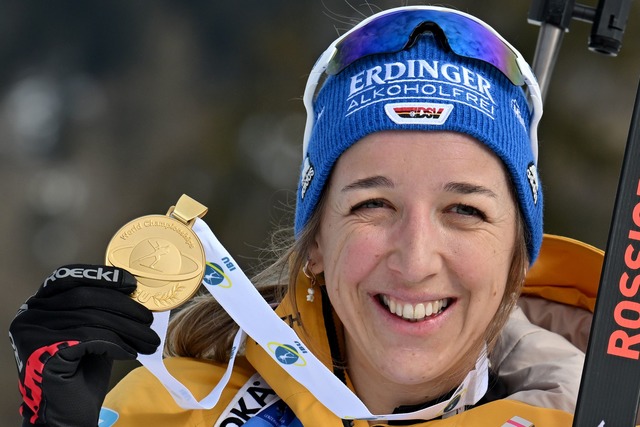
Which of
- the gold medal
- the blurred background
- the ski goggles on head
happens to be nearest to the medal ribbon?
the gold medal

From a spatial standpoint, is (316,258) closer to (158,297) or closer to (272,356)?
(272,356)

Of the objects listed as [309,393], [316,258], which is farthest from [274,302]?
[309,393]

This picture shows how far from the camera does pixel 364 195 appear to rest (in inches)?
105

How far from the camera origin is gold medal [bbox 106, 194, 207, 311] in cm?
252

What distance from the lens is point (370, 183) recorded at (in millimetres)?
2664

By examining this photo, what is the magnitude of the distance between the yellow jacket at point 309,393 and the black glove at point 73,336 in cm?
43

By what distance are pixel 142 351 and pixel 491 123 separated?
99cm

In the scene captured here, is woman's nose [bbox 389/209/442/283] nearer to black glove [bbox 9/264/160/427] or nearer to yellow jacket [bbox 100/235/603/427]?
yellow jacket [bbox 100/235/603/427]

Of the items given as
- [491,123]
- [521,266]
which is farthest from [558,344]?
[491,123]

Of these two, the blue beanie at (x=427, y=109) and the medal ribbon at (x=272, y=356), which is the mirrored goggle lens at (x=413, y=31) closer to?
the blue beanie at (x=427, y=109)

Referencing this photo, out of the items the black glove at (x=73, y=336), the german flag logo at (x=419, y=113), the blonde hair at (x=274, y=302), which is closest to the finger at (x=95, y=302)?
the black glove at (x=73, y=336)

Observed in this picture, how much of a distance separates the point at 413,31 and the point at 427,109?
256 millimetres

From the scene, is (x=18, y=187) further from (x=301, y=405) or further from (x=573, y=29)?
(x=301, y=405)

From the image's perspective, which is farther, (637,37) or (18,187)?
(637,37)
